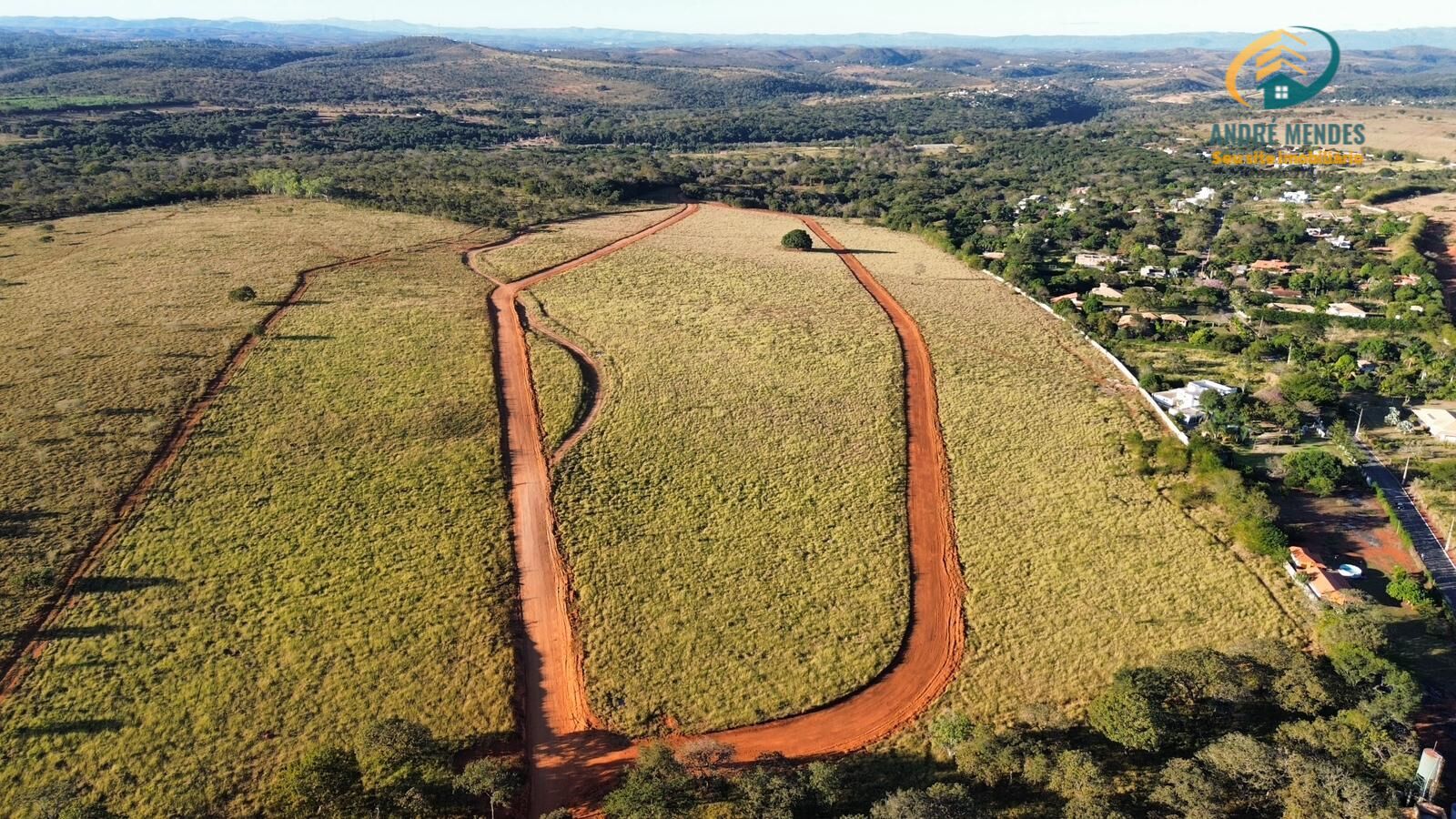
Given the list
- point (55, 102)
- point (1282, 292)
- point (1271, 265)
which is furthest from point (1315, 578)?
point (55, 102)

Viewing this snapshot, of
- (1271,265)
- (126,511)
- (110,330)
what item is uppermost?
(1271,265)

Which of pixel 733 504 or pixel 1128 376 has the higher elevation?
pixel 1128 376

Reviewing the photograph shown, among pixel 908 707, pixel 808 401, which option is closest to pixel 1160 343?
pixel 808 401

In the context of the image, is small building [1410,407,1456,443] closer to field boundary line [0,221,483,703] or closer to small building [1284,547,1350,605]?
small building [1284,547,1350,605]

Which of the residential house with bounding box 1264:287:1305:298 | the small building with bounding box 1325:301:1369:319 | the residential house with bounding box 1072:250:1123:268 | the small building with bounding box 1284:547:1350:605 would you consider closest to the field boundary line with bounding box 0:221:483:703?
the small building with bounding box 1284:547:1350:605

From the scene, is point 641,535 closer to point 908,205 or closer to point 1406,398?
point 1406,398

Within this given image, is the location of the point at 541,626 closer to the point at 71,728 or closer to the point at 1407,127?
the point at 71,728

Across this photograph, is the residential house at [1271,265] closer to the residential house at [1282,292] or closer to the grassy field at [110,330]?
the residential house at [1282,292]
